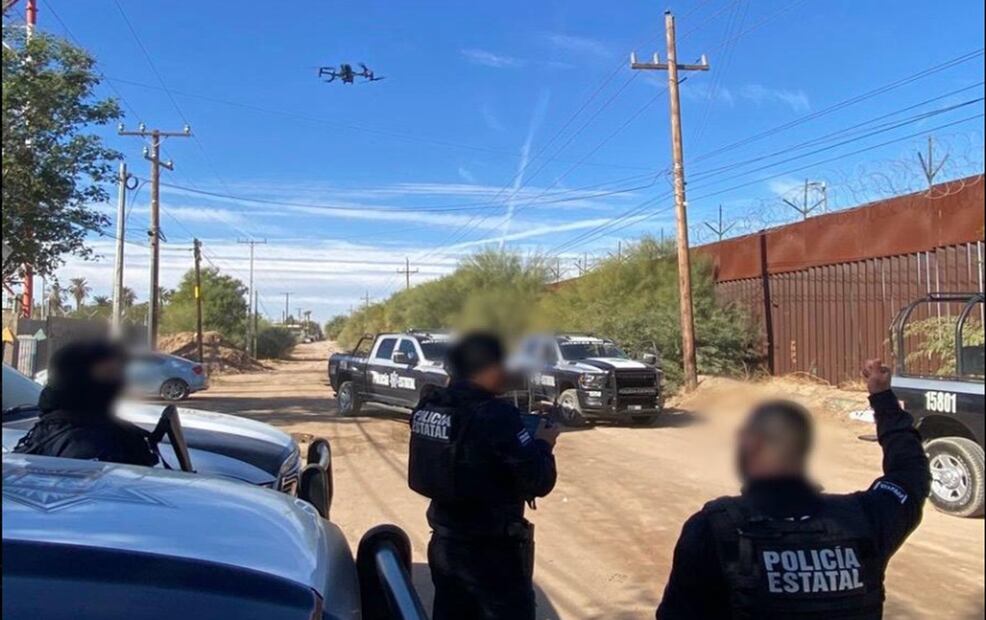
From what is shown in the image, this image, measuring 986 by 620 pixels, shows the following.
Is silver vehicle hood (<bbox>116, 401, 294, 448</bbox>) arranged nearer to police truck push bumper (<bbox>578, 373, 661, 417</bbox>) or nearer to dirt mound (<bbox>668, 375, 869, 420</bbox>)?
dirt mound (<bbox>668, 375, 869, 420</bbox>)

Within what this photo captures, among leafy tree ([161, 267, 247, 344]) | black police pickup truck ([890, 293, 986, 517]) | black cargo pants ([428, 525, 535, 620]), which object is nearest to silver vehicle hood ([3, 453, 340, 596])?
black cargo pants ([428, 525, 535, 620])

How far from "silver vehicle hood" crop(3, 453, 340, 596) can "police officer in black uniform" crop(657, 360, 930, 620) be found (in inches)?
35.7

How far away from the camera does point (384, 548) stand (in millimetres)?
2662

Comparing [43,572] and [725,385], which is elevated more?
[725,385]

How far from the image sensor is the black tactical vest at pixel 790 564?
1.86m

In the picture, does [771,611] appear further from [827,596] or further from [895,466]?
[895,466]

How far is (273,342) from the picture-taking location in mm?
44344

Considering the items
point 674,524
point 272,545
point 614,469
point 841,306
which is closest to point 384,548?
point 272,545

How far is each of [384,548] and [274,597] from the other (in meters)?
0.91

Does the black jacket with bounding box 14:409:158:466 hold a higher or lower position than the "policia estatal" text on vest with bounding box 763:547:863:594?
higher

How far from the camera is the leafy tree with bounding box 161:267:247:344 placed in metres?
17.3

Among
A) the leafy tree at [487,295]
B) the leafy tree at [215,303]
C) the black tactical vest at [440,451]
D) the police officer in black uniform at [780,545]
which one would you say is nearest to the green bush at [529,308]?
the leafy tree at [487,295]

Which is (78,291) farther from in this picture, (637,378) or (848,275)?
(637,378)

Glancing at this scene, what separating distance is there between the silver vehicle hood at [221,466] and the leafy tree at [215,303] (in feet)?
34.6
